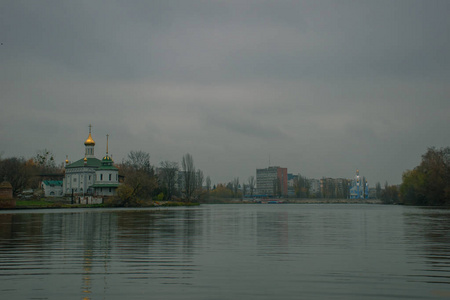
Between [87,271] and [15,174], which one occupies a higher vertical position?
[15,174]

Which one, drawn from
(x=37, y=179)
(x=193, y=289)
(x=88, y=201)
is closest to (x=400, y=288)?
(x=193, y=289)

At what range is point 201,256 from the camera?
11086 mm

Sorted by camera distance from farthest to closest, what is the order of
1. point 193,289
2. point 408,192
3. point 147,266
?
point 408,192
point 147,266
point 193,289

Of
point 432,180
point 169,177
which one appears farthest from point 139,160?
point 432,180

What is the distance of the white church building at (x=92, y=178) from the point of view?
84375 mm

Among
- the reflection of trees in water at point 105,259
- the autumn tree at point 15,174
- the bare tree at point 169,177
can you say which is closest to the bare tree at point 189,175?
the bare tree at point 169,177

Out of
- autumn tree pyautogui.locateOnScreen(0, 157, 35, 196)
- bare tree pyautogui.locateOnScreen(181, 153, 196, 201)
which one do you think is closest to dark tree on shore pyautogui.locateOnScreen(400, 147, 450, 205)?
bare tree pyautogui.locateOnScreen(181, 153, 196, 201)

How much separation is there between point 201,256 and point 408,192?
85.3 metres

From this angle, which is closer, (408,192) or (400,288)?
(400,288)

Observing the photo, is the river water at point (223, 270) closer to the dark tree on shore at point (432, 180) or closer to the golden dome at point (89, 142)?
the dark tree on shore at point (432, 180)

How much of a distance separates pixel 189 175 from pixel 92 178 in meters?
20.4

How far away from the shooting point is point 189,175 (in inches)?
3713

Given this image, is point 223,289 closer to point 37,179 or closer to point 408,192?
point 408,192

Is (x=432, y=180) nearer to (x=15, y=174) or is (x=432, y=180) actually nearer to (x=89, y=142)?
(x=89, y=142)
